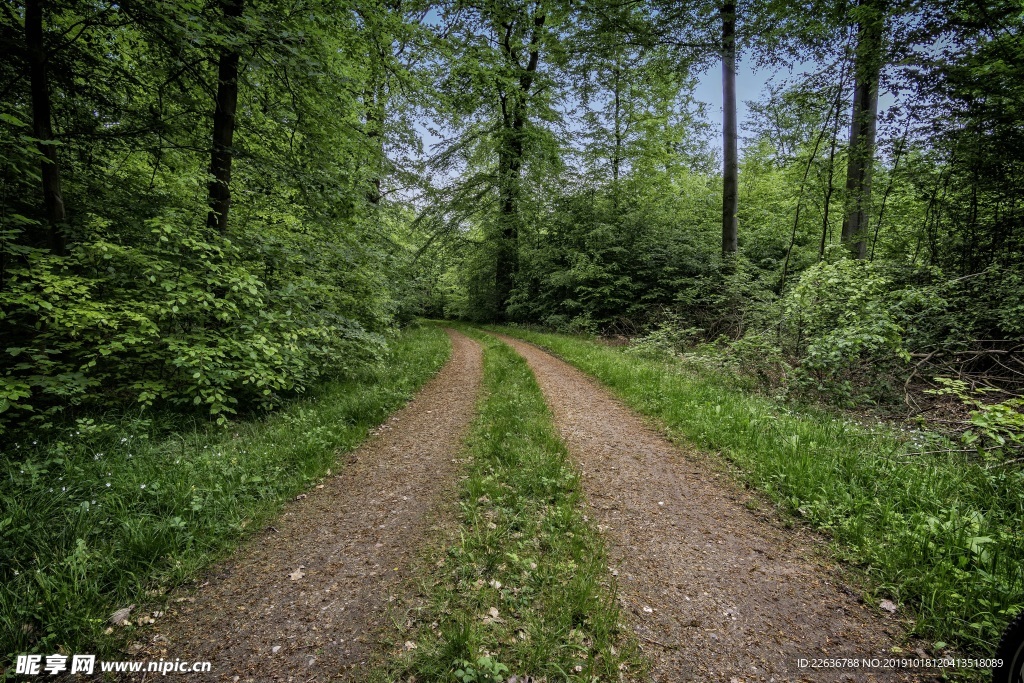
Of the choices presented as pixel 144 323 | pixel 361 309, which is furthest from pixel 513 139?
pixel 144 323

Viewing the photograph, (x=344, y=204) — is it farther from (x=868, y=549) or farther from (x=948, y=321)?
(x=948, y=321)

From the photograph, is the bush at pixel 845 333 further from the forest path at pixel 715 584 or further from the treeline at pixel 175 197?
the treeline at pixel 175 197

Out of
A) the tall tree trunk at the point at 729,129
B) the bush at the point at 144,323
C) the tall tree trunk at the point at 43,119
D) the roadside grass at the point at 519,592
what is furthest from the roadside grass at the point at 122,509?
the tall tree trunk at the point at 729,129

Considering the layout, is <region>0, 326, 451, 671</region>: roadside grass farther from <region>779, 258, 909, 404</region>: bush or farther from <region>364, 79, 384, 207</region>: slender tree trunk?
<region>779, 258, 909, 404</region>: bush

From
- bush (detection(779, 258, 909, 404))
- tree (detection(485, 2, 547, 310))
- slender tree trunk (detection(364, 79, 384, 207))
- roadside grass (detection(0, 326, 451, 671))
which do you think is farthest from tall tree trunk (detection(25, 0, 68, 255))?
tree (detection(485, 2, 547, 310))

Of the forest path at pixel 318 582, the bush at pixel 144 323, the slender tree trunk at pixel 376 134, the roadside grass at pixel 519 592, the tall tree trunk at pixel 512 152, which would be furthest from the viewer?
the tall tree trunk at pixel 512 152

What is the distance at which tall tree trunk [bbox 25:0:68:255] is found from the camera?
179 inches

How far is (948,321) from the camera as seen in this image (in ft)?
22.0

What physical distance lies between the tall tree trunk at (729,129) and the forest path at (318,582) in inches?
498

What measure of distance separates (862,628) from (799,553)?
75 centimetres

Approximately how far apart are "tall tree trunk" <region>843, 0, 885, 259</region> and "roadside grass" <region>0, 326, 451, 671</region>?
12.1 metres

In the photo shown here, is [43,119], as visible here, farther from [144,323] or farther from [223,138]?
[144,323]

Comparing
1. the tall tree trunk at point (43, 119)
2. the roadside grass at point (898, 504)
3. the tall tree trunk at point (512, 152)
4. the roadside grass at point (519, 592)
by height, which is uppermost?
the tall tree trunk at point (512, 152)

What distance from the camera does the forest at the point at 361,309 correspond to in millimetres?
3135
